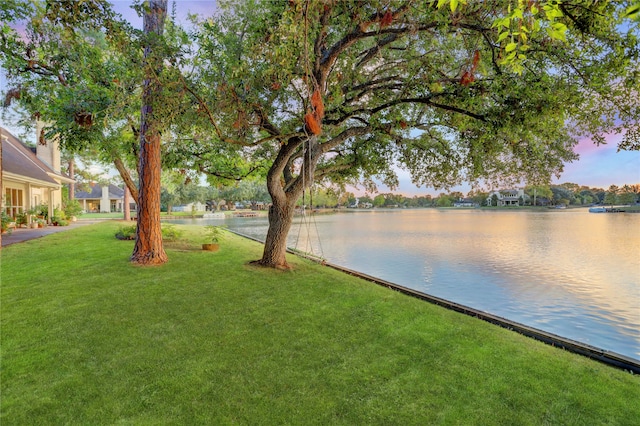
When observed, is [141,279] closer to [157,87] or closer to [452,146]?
[157,87]

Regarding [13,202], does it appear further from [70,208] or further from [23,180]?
[70,208]

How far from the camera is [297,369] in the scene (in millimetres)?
3039

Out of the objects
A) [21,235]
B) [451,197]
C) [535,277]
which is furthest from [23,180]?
[451,197]

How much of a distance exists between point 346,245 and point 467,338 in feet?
36.5

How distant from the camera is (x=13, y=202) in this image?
14.4m

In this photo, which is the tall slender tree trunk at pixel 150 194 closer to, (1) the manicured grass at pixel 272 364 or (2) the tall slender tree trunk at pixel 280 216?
(1) the manicured grass at pixel 272 364

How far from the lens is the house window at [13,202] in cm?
1382

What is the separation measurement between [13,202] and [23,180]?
2.81m

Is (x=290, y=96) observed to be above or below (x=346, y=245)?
above

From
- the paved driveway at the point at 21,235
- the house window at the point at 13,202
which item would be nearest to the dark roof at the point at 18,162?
the house window at the point at 13,202

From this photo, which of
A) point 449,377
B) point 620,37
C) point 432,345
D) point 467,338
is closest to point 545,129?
point 620,37

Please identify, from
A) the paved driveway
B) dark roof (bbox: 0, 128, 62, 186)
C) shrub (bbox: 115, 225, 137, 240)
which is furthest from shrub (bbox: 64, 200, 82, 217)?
shrub (bbox: 115, 225, 137, 240)

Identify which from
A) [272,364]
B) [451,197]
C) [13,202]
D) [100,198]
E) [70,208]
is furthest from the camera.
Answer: [451,197]

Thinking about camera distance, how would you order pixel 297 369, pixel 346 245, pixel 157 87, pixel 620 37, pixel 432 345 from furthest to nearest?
1. pixel 346 245
2. pixel 157 87
3. pixel 620 37
4. pixel 432 345
5. pixel 297 369
